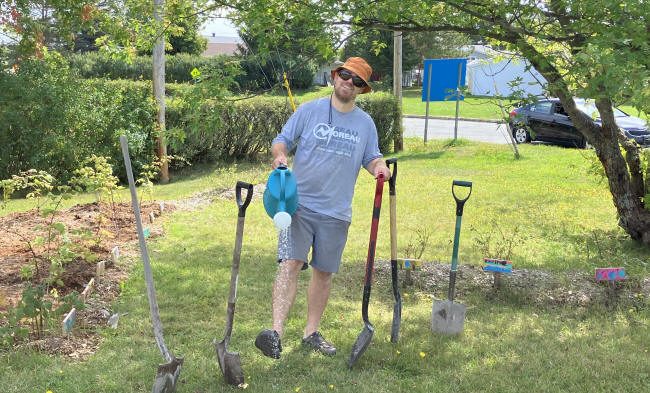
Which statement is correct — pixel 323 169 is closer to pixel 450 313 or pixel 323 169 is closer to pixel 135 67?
pixel 450 313

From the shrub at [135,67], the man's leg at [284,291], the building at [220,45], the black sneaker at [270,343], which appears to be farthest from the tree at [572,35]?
the building at [220,45]

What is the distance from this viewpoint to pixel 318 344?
3990mm

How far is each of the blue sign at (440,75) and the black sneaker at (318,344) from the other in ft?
42.6

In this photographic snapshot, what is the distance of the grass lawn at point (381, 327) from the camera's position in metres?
3.60

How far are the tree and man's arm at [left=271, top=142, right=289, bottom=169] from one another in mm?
1806

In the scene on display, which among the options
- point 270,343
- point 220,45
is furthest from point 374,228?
point 220,45

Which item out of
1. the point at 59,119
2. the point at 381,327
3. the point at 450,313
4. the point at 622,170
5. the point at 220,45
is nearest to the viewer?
the point at 450,313

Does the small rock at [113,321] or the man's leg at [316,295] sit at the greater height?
the man's leg at [316,295]

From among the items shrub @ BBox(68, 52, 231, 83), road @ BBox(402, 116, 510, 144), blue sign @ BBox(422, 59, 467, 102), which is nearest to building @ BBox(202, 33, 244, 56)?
shrub @ BBox(68, 52, 231, 83)

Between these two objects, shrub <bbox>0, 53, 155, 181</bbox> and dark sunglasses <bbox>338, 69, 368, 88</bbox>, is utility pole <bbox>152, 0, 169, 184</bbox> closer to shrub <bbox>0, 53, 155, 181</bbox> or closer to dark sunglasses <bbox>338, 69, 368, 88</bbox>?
shrub <bbox>0, 53, 155, 181</bbox>

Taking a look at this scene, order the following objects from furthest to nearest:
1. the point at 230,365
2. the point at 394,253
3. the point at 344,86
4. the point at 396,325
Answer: the point at 396,325 → the point at 394,253 → the point at 344,86 → the point at 230,365

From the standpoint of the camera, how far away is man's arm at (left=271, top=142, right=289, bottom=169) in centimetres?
356

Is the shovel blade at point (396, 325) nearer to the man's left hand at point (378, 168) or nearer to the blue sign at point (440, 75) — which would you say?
the man's left hand at point (378, 168)

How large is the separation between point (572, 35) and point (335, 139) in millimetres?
2762
